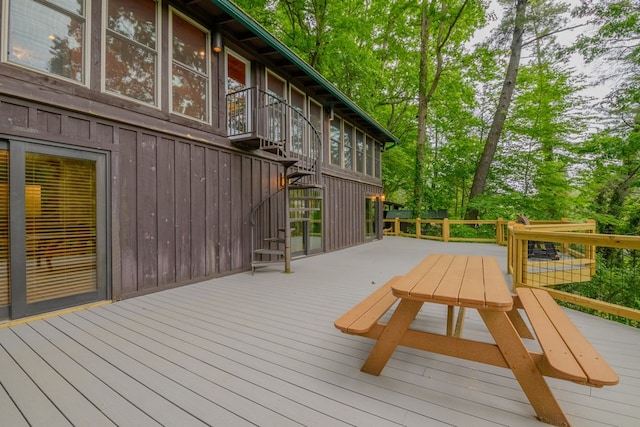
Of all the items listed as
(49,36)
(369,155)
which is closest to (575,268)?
(369,155)

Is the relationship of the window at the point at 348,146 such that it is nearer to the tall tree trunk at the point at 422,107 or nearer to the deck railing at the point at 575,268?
the tall tree trunk at the point at 422,107

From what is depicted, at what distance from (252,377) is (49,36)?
439 centimetres

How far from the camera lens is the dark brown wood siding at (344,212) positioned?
8.55 meters

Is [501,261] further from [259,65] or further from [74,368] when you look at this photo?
[74,368]

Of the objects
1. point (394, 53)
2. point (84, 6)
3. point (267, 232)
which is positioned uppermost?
point (394, 53)

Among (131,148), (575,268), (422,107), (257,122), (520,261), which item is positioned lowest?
(575,268)

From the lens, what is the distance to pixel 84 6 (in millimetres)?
3473

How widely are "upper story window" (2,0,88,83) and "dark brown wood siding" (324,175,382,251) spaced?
6.00 m

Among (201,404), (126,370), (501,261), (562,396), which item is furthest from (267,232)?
(501,261)

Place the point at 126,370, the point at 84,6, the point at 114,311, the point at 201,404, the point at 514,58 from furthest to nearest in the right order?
1. the point at 514,58
2. the point at 84,6
3. the point at 114,311
4. the point at 126,370
5. the point at 201,404

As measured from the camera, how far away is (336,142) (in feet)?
30.1

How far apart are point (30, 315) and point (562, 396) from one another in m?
4.83

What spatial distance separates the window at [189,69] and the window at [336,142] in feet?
15.2

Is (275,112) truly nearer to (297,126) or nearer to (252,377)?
(297,126)
